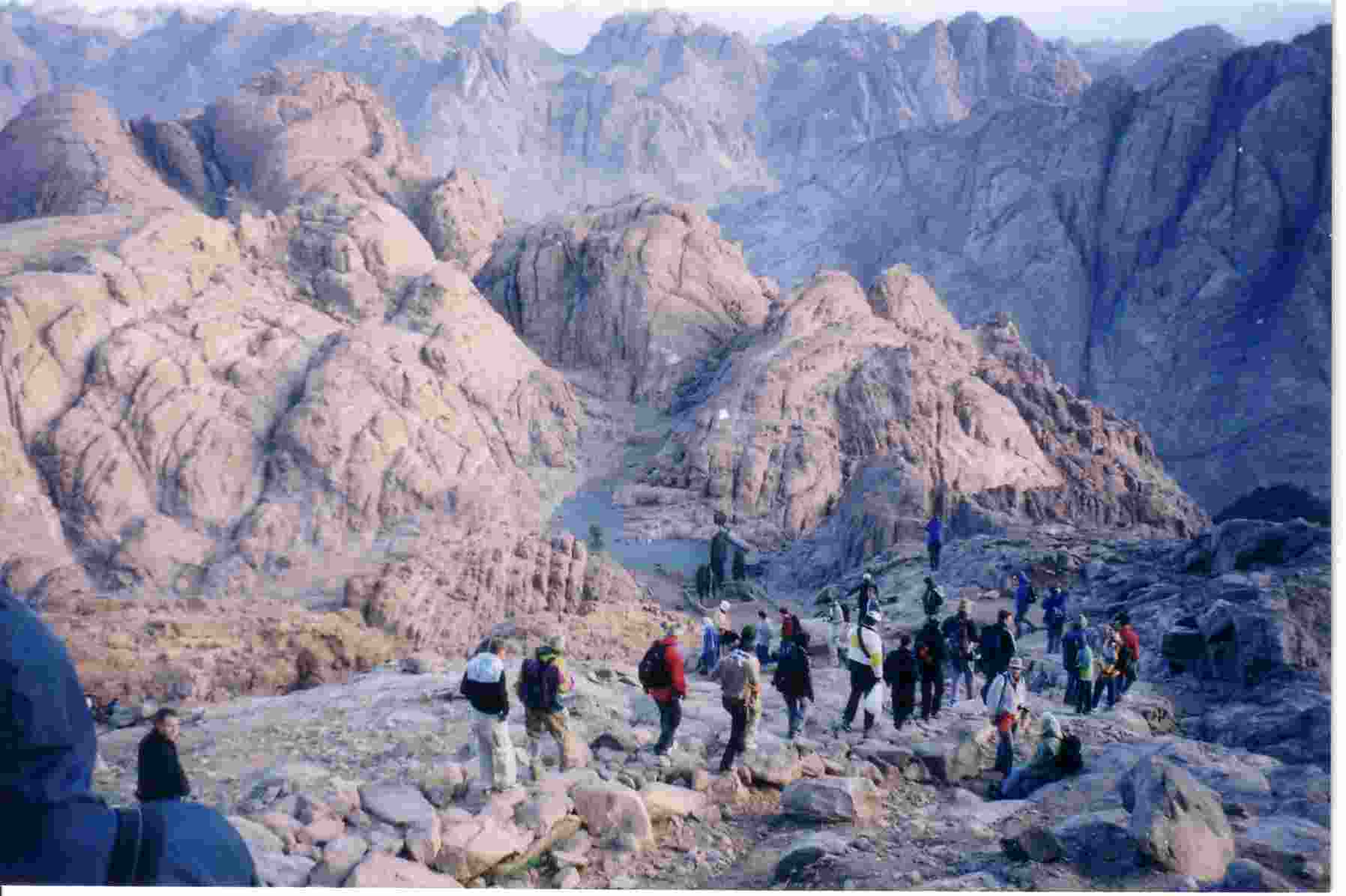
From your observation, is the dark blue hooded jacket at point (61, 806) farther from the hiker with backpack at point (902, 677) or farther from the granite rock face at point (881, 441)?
the granite rock face at point (881, 441)

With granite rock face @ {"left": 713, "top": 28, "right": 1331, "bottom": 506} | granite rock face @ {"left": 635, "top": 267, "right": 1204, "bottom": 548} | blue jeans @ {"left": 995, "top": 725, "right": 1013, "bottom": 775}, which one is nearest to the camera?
blue jeans @ {"left": 995, "top": 725, "right": 1013, "bottom": 775}

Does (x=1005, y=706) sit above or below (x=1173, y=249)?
Answer: below

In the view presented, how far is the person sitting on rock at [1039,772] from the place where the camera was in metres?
8.98

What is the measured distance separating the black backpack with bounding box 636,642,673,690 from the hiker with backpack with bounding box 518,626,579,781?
58 cm

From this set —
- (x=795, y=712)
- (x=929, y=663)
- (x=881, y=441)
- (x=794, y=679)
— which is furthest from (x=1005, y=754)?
(x=881, y=441)

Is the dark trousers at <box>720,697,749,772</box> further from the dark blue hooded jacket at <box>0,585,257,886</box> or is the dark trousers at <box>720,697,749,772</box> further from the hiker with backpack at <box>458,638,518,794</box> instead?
the dark blue hooded jacket at <box>0,585,257,886</box>

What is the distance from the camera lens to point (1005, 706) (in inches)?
369

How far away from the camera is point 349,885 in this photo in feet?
21.9

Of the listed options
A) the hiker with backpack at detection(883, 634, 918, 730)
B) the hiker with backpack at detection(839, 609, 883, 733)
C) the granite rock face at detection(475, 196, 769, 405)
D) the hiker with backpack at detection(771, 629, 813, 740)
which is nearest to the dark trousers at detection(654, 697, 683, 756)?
the hiker with backpack at detection(771, 629, 813, 740)

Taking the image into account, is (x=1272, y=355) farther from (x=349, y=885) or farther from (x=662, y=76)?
(x=662, y=76)

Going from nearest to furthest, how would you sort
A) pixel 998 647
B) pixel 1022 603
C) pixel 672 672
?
pixel 672 672 < pixel 998 647 < pixel 1022 603

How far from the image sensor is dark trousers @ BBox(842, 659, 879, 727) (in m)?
9.66

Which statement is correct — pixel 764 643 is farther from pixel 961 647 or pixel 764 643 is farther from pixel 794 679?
pixel 794 679

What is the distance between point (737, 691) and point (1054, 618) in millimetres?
7647
